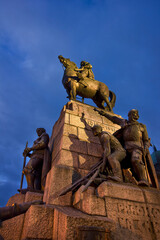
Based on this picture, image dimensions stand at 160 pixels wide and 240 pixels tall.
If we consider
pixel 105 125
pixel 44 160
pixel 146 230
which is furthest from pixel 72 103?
pixel 146 230

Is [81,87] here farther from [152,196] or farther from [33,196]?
[152,196]

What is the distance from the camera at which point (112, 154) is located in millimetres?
5102

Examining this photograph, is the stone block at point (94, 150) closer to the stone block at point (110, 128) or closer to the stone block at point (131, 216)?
the stone block at point (110, 128)

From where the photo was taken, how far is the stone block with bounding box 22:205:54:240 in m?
3.31

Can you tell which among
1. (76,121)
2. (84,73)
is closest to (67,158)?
(76,121)

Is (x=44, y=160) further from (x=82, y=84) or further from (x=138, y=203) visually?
(x=82, y=84)

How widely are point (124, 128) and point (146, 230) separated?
9.82 feet

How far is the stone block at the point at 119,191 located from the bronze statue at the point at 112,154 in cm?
33

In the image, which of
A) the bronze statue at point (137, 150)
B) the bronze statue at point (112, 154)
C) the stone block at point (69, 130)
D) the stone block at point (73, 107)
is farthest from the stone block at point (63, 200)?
the stone block at point (73, 107)

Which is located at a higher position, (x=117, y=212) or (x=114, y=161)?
(x=114, y=161)

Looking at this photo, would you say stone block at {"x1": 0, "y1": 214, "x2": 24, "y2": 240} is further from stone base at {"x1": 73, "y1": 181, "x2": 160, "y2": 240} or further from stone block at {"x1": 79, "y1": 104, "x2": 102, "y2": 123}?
stone block at {"x1": 79, "y1": 104, "x2": 102, "y2": 123}

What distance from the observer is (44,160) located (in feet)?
21.0

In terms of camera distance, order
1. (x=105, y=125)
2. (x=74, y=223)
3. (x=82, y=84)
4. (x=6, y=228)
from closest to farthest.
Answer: (x=74, y=223), (x=6, y=228), (x=105, y=125), (x=82, y=84)

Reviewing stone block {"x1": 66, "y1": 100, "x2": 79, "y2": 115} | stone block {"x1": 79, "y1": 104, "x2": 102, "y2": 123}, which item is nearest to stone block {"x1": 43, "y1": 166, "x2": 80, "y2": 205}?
stone block {"x1": 66, "y1": 100, "x2": 79, "y2": 115}
